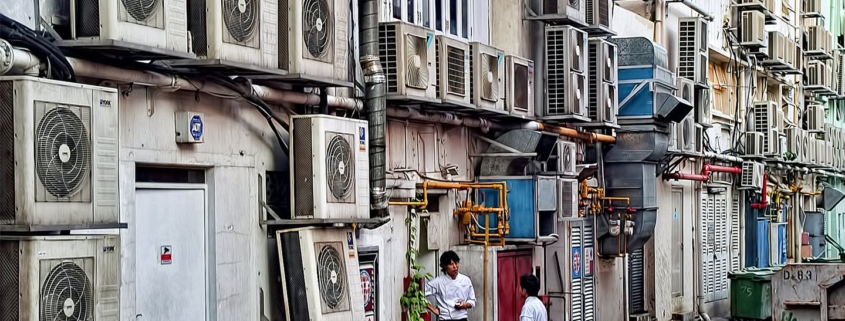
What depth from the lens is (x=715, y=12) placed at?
95.1 ft

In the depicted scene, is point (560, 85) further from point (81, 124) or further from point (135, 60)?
point (81, 124)

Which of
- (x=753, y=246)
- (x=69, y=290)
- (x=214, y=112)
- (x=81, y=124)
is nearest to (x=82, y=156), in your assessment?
(x=81, y=124)

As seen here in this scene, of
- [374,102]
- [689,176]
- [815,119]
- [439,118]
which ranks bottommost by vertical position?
[689,176]

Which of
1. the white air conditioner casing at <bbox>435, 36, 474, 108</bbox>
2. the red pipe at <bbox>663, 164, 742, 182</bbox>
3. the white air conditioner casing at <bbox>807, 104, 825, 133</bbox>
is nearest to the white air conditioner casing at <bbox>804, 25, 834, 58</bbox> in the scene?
the white air conditioner casing at <bbox>807, 104, 825, 133</bbox>

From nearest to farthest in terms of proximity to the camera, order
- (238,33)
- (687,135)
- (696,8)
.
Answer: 1. (238,33)
2. (687,135)
3. (696,8)

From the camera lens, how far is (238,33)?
1070 cm

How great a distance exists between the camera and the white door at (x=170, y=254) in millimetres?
10570

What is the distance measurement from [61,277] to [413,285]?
22.0ft

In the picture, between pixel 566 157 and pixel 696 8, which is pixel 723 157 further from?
pixel 566 157

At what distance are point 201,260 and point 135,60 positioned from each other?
2049 mm

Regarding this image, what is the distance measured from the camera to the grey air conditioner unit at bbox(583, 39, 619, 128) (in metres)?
19.3

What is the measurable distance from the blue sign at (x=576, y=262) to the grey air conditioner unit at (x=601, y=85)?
5.83 ft

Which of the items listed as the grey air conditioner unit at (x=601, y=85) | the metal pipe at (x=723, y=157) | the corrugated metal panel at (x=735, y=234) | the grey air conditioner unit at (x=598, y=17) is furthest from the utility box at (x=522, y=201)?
the corrugated metal panel at (x=735, y=234)

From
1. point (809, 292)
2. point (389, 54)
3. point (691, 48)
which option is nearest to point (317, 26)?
point (389, 54)
